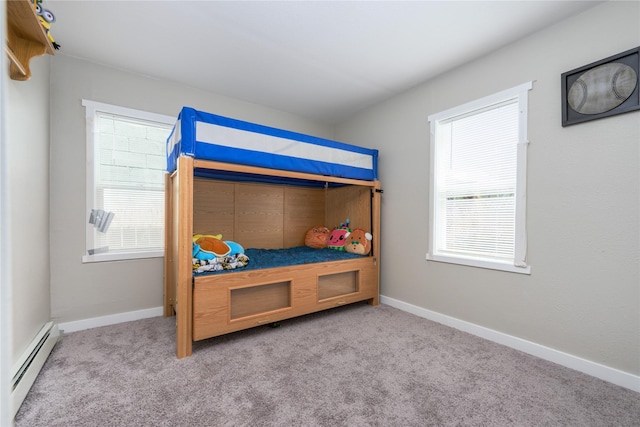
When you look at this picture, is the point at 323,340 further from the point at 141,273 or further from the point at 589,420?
the point at 141,273

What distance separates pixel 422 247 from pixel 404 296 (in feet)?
1.99

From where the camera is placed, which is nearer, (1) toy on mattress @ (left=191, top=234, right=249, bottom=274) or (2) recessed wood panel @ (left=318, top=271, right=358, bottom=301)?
(1) toy on mattress @ (left=191, top=234, right=249, bottom=274)

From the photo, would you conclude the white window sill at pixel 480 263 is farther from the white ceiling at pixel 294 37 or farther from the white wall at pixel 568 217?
the white ceiling at pixel 294 37

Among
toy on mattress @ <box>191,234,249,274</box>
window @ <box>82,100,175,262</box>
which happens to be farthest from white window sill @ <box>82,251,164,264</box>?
toy on mattress @ <box>191,234,249,274</box>

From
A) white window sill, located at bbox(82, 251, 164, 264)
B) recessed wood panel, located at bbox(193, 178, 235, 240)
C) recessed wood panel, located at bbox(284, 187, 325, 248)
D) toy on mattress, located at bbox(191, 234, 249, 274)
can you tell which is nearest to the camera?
toy on mattress, located at bbox(191, 234, 249, 274)

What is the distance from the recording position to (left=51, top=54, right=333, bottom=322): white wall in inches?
93.9

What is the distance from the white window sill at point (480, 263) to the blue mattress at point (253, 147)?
1.22 meters

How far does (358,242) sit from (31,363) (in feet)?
8.93

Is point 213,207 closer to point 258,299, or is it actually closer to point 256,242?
point 256,242

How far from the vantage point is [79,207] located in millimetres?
2471

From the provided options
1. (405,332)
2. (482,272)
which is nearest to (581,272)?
(482,272)

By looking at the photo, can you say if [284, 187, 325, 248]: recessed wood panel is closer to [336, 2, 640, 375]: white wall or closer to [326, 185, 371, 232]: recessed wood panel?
[326, 185, 371, 232]: recessed wood panel

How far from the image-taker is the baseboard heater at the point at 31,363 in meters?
1.44

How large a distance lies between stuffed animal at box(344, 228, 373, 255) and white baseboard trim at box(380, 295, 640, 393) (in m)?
0.79
